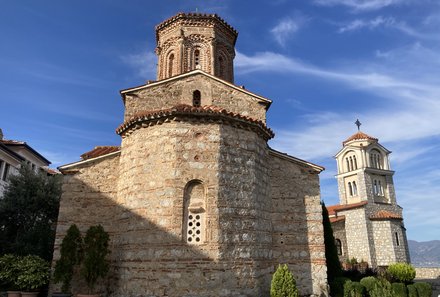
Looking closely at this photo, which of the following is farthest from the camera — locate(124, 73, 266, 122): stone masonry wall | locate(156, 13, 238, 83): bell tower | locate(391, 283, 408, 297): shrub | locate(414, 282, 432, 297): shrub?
locate(156, 13, 238, 83): bell tower

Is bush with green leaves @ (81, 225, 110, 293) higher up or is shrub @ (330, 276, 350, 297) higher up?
bush with green leaves @ (81, 225, 110, 293)

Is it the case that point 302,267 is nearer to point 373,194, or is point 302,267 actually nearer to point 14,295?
point 14,295

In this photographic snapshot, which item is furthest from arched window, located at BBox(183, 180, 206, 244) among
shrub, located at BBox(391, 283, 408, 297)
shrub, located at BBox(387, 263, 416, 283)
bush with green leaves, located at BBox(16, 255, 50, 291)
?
shrub, located at BBox(387, 263, 416, 283)

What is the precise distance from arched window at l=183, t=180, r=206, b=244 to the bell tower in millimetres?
5959

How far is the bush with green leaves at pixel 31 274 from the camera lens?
27.9ft

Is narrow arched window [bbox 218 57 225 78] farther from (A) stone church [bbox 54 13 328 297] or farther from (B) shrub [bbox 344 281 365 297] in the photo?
(B) shrub [bbox 344 281 365 297]

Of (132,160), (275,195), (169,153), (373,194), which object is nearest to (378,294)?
(275,195)

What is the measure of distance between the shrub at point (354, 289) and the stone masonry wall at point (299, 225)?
4.09ft

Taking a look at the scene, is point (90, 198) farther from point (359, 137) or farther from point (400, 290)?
point (359, 137)

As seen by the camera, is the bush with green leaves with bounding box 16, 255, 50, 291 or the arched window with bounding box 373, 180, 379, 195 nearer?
the bush with green leaves with bounding box 16, 255, 50, 291

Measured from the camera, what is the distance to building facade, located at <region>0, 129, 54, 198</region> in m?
16.7

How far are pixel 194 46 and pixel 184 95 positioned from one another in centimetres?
398

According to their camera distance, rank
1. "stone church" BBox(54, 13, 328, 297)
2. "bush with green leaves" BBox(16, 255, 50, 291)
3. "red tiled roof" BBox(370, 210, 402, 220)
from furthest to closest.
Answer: "red tiled roof" BBox(370, 210, 402, 220), "bush with green leaves" BBox(16, 255, 50, 291), "stone church" BBox(54, 13, 328, 297)

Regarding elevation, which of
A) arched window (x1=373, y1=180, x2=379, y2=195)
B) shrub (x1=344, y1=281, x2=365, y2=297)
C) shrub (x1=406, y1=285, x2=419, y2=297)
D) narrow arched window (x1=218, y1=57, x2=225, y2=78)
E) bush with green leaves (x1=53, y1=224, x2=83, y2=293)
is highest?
narrow arched window (x1=218, y1=57, x2=225, y2=78)
